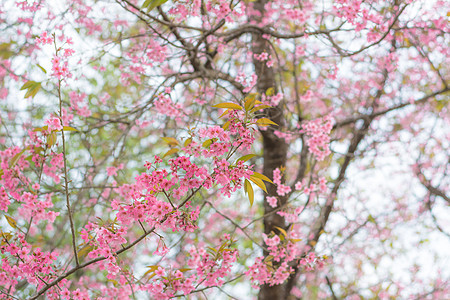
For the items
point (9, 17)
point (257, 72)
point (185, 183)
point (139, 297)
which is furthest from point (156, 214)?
point (9, 17)

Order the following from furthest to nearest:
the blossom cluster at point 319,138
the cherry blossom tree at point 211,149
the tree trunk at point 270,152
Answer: the tree trunk at point 270,152
the blossom cluster at point 319,138
the cherry blossom tree at point 211,149

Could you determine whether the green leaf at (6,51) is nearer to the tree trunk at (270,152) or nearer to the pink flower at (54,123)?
the pink flower at (54,123)

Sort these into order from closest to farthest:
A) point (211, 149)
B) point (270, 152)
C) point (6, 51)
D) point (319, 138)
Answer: point (211, 149) → point (319, 138) → point (6, 51) → point (270, 152)

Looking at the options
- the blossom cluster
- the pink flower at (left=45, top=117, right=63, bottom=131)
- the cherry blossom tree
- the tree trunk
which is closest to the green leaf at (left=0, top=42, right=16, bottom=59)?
the cherry blossom tree

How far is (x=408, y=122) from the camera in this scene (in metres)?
4.91

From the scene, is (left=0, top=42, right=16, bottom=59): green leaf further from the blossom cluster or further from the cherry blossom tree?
the blossom cluster

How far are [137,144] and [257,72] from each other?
2.02 meters

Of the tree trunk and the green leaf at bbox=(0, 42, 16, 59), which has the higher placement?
the green leaf at bbox=(0, 42, 16, 59)

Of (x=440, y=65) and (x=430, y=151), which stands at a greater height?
(x=440, y=65)

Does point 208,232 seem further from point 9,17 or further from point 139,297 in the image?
point 9,17

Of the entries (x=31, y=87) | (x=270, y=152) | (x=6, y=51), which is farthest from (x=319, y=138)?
(x=6, y=51)

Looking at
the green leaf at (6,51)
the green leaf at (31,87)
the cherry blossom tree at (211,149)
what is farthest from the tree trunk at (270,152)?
the green leaf at (6,51)

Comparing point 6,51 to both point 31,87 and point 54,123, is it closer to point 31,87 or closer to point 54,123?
point 31,87

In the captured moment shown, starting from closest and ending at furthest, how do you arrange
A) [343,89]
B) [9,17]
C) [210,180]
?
[210,180]
[9,17]
[343,89]
